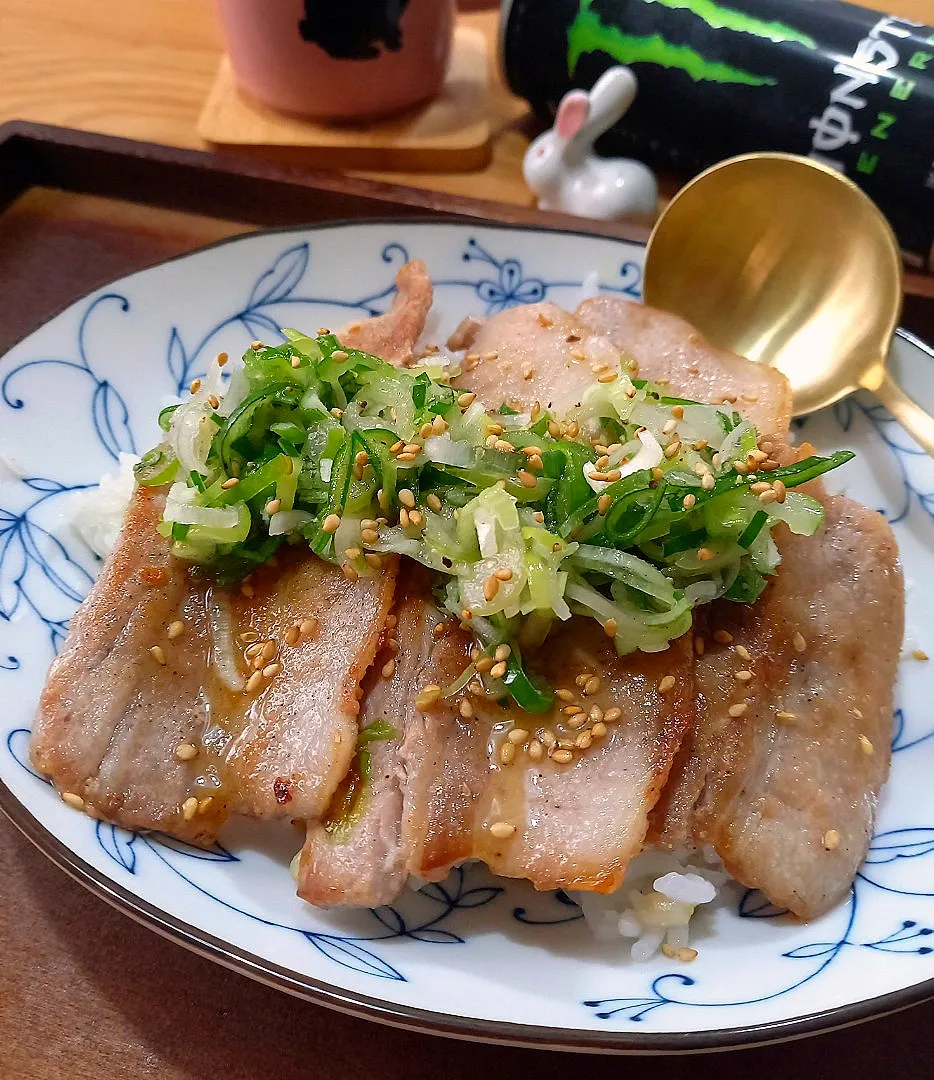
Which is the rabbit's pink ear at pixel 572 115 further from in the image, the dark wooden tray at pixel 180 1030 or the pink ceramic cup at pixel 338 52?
the dark wooden tray at pixel 180 1030

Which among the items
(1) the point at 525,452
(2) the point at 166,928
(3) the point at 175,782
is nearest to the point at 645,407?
(1) the point at 525,452

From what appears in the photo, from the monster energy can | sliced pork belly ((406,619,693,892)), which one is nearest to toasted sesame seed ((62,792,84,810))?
sliced pork belly ((406,619,693,892))

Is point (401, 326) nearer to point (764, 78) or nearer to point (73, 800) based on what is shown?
point (73, 800)

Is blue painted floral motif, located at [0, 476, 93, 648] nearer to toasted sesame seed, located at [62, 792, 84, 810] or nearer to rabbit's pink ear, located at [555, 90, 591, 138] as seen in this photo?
toasted sesame seed, located at [62, 792, 84, 810]

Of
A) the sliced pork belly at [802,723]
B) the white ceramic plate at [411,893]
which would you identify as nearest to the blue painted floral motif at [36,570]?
the white ceramic plate at [411,893]

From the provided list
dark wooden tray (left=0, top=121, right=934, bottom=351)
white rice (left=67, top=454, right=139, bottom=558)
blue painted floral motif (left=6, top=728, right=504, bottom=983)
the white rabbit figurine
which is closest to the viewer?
blue painted floral motif (left=6, top=728, right=504, bottom=983)

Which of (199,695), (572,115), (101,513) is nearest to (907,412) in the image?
(572,115)
